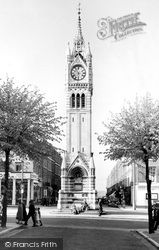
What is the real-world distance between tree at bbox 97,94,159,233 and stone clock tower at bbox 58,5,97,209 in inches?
1571

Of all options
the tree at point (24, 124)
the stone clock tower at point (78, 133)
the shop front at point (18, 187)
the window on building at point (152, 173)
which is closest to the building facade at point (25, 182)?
the shop front at point (18, 187)

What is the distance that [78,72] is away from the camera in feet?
241

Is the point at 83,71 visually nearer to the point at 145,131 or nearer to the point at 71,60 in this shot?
the point at 71,60

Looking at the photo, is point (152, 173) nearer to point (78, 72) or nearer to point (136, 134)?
point (78, 72)

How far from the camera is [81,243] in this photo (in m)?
16.7

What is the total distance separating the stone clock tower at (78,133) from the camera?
67250 mm

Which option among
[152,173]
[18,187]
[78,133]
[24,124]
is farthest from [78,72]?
[24,124]

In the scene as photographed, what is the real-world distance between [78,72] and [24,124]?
162ft

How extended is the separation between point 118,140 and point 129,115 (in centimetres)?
168

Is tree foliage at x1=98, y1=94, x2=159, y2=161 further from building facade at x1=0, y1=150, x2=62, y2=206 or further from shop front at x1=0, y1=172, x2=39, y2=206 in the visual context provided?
shop front at x1=0, y1=172, x2=39, y2=206

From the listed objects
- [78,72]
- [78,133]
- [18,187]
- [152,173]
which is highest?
[78,72]

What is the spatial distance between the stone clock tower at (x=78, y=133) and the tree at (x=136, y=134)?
→ 131ft

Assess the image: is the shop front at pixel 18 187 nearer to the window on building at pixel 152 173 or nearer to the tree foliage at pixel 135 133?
the window on building at pixel 152 173

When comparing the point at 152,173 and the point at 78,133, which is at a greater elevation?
the point at 78,133
